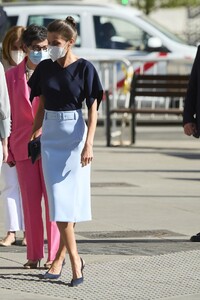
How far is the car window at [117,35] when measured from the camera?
70.1 feet

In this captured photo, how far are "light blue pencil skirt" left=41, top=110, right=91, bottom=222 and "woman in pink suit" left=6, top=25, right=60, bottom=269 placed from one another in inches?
20.4

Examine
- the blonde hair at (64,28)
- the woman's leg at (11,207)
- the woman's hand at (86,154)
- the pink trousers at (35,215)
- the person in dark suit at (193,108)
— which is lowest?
the woman's leg at (11,207)

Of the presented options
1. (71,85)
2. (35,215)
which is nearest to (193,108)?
(35,215)

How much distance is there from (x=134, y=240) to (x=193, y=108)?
3.88 feet

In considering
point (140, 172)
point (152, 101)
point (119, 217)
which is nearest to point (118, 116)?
point (152, 101)

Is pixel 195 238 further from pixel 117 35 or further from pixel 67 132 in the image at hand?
pixel 117 35

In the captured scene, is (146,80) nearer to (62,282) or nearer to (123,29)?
(123,29)

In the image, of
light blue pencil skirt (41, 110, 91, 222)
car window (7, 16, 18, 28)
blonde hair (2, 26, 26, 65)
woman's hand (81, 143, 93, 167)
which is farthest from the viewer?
car window (7, 16, 18, 28)

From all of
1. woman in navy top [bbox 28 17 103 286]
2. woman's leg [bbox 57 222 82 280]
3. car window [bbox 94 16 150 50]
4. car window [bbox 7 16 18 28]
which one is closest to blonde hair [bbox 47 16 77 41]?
woman in navy top [bbox 28 17 103 286]

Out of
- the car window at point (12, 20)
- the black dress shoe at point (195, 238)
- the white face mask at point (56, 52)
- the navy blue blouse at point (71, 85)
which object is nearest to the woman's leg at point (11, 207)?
the black dress shoe at point (195, 238)

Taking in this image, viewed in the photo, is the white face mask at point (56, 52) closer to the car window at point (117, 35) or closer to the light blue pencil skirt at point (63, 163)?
the light blue pencil skirt at point (63, 163)

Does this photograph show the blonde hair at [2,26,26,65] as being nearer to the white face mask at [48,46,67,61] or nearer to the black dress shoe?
the white face mask at [48,46,67,61]

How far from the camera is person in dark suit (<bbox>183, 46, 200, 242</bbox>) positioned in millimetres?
9672

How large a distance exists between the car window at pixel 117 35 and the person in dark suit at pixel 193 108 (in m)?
11.6
